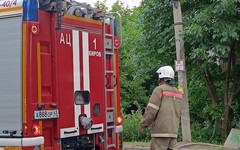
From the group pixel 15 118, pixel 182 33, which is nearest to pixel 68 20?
pixel 15 118

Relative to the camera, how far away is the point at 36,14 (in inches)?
245

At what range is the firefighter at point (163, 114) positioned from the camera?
21.1ft

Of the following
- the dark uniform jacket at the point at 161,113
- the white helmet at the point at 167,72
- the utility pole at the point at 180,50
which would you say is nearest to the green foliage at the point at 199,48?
the utility pole at the point at 180,50

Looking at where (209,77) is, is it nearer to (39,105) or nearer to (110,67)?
(110,67)

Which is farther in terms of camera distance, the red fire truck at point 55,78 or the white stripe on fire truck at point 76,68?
the white stripe on fire truck at point 76,68

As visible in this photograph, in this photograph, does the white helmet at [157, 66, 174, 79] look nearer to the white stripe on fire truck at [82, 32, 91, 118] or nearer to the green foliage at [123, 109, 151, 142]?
the white stripe on fire truck at [82, 32, 91, 118]

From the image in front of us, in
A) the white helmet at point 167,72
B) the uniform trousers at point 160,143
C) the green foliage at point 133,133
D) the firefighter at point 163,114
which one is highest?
the white helmet at point 167,72

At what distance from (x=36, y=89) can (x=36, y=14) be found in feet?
3.56

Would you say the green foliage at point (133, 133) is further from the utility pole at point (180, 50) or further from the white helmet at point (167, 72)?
the white helmet at point (167, 72)

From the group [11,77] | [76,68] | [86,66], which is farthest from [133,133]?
[11,77]

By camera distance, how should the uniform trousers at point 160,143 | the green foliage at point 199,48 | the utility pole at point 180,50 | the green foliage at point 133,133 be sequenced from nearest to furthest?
1. the uniform trousers at point 160,143
2. the green foliage at point 199,48
3. the utility pole at point 180,50
4. the green foliage at point 133,133

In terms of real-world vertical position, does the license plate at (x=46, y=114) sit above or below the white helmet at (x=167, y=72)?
below

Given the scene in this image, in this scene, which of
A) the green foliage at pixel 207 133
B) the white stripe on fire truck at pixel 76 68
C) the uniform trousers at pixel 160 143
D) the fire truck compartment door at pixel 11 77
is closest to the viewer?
the fire truck compartment door at pixel 11 77

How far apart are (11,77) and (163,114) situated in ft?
7.49
